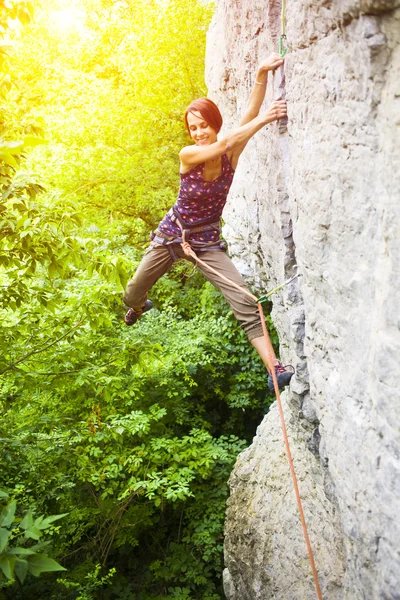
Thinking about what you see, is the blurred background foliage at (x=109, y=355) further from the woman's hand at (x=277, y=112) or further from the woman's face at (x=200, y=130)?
the woman's hand at (x=277, y=112)

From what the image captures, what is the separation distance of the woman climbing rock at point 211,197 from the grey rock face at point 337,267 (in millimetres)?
186

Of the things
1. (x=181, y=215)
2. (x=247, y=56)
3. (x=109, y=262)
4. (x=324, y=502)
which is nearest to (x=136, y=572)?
(x=324, y=502)

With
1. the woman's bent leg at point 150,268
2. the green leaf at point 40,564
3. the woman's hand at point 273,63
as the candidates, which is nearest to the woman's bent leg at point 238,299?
the woman's bent leg at point 150,268

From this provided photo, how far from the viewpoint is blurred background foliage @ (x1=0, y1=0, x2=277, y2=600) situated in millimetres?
2773

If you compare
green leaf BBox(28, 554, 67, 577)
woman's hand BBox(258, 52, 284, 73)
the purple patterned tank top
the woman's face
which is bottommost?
green leaf BBox(28, 554, 67, 577)

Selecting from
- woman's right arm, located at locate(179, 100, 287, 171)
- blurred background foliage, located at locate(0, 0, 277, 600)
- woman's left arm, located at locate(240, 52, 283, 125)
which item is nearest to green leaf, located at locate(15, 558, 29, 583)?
blurred background foliage, located at locate(0, 0, 277, 600)

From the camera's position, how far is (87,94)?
10.3m

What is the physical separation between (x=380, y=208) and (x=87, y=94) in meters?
9.32

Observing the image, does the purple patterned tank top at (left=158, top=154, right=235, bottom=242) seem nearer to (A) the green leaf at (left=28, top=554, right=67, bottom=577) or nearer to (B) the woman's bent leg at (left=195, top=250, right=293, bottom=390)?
(B) the woman's bent leg at (left=195, top=250, right=293, bottom=390)

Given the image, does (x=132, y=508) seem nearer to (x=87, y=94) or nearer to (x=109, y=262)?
(x=109, y=262)

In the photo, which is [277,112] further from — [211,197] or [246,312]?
[246,312]

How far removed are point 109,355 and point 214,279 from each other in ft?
3.21

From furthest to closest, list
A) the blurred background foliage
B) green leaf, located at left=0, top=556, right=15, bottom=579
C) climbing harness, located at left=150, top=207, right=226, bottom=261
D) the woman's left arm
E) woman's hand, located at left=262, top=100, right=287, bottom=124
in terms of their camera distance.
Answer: climbing harness, located at left=150, top=207, right=226, bottom=261 < the woman's left arm < woman's hand, located at left=262, top=100, right=287, bottom=124 < the blurred background foliage < green leaf, located at left=0, top=556, right=15, bottom=579

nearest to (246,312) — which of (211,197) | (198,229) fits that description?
(198,229)
